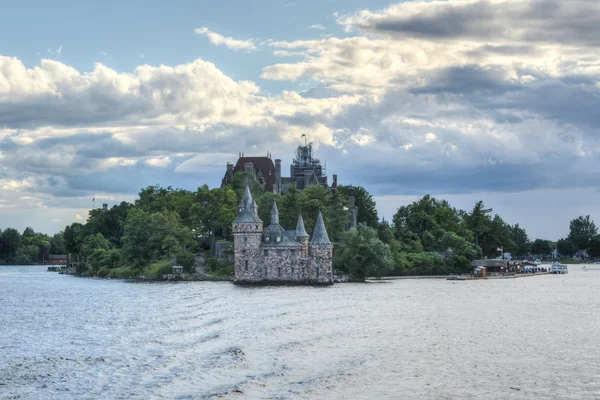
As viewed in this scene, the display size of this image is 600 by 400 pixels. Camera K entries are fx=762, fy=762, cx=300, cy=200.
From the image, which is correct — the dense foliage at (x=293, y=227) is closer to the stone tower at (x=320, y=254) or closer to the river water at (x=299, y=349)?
the stone tower at (x=320, y=254)

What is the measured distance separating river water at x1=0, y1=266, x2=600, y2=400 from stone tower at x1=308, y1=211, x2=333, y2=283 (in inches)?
1080

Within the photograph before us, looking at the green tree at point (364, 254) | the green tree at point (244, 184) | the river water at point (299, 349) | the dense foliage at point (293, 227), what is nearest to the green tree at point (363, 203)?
the dense foliage at point (293, 227)

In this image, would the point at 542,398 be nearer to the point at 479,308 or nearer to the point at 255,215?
the point at 479,308

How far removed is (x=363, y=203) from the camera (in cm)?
16662

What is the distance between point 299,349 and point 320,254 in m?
61.7

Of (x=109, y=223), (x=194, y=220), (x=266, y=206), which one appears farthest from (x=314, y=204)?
(x=109, y=223)

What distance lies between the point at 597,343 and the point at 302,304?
1227 inches

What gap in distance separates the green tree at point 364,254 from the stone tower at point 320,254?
388 inches

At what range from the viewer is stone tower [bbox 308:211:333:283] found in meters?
105

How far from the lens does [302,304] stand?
2857 inches

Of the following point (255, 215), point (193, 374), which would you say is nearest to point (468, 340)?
point (193, 374)

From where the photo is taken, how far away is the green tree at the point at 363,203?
541ft

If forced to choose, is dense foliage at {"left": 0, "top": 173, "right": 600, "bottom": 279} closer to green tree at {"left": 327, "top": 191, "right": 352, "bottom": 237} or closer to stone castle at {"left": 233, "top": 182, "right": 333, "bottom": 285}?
green tree at {"left": 327, "top": 191, "right": 352, "bottom": 237}

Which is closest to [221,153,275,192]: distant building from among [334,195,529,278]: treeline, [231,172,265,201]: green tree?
[231,172,265,201]: green tree
